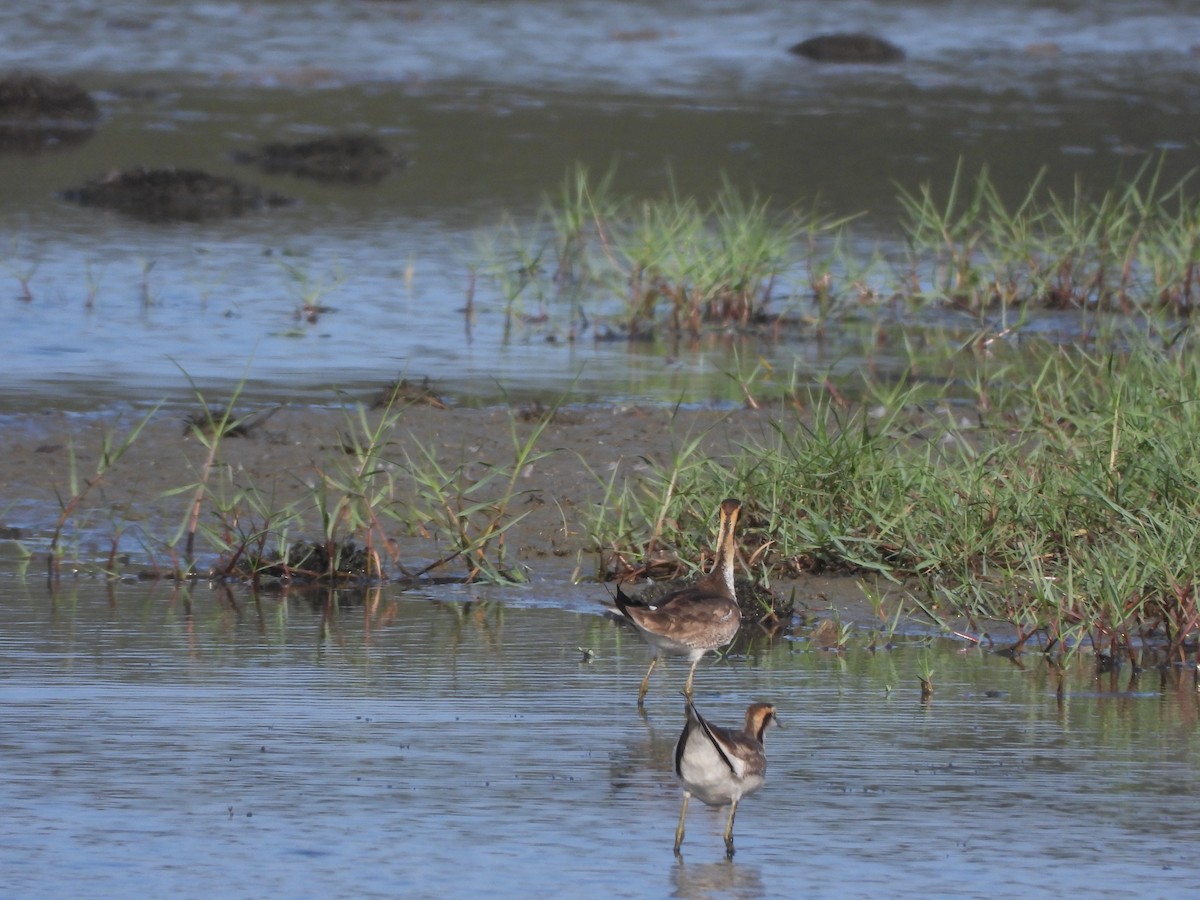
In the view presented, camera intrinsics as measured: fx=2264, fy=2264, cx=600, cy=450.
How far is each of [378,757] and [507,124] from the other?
55.0 ft

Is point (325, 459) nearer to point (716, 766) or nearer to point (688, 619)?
point (688, 619)

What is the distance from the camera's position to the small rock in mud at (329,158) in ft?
63.6

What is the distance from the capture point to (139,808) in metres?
5.29

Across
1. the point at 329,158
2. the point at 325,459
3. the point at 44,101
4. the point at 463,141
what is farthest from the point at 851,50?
the point at 325,459

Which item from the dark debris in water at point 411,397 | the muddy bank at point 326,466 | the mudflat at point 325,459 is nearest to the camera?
the muddy bank at point 326,466

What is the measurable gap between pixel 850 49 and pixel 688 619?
979 inches

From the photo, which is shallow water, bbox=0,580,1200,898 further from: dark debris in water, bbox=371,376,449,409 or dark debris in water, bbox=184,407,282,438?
dark debris in water, bbox=371,376,449,409

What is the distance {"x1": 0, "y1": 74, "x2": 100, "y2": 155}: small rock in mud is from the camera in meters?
21.1

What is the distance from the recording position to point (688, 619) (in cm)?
620

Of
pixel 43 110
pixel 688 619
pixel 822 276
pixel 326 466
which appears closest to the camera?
pixel 688 619

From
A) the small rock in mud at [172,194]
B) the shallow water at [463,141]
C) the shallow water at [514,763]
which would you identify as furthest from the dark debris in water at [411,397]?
the small rock in mud at [172,194]

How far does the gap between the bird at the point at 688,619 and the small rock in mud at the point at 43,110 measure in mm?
15456

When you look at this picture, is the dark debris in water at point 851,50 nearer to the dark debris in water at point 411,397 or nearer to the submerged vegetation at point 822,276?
the submerged vegetation at point 822,276

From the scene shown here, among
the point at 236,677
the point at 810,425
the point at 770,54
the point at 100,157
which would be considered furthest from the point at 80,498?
the point at 770,54
